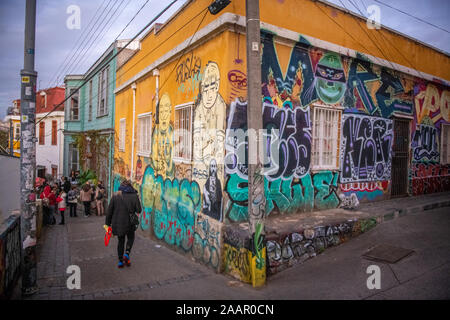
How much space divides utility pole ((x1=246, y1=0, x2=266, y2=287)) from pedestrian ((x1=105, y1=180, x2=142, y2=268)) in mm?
2527

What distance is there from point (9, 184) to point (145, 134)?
431 cm

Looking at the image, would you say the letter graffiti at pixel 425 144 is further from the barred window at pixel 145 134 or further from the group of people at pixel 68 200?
the group of people at pixel 68 200

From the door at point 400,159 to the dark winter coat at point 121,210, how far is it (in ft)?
24.0

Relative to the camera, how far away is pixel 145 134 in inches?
435

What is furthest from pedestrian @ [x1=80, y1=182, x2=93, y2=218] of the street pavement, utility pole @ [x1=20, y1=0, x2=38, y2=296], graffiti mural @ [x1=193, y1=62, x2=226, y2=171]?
utility pole @ [x1=20, y1=0, x2=38, y2=296]

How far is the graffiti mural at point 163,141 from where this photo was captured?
8578mm

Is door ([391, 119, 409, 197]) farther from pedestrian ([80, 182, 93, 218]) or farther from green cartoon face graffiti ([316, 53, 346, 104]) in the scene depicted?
pedestrian ([80, 182, 93, 218])

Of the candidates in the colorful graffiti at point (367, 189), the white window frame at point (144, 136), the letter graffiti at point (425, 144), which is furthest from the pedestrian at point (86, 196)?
the letter graffiti at point (425, 144)

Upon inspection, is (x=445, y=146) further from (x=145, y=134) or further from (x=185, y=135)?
(x=145, y=134)

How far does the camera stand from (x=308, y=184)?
7152 millimetres

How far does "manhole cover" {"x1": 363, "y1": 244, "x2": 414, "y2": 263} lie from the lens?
221 inches
